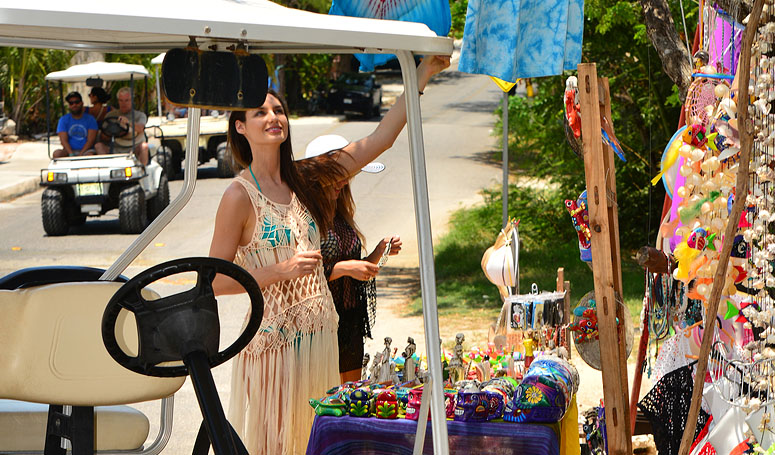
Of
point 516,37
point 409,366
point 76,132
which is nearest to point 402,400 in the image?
point 409,366

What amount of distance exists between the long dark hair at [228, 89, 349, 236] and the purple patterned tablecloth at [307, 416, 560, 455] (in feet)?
2.72

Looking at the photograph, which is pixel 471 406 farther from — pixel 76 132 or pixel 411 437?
pixel 76 132

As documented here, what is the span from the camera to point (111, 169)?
11.1 meters

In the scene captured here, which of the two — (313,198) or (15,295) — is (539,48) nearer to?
(313,198)

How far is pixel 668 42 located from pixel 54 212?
9.04 metres

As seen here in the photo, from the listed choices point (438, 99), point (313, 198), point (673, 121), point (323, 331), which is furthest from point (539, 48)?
point (438, 99)

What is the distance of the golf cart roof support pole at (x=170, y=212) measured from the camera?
3.43 m

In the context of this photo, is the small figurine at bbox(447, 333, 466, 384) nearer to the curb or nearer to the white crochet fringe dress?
the white crochet fringe dress

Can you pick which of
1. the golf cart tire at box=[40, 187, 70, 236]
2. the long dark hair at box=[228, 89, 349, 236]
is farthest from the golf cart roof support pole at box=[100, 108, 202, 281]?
the golf cart tire at box=[40, 187, 70, 236]

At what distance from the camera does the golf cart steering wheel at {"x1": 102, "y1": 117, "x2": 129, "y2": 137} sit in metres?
11.8

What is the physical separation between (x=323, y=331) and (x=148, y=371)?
1254 millimetres

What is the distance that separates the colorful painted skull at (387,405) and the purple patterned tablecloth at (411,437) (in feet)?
0.07

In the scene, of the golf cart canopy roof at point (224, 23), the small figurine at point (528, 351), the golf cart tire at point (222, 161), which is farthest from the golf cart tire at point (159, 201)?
the golf cart canopy roof at point (224, 23)

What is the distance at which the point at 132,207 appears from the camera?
36.9 ft
